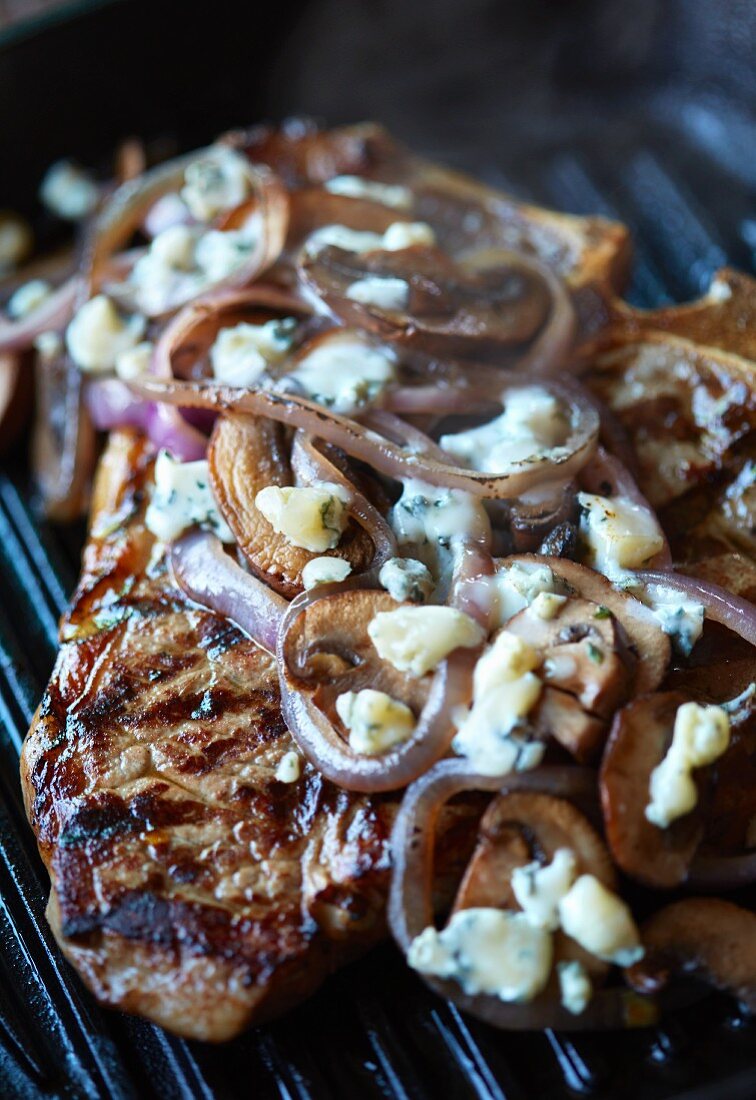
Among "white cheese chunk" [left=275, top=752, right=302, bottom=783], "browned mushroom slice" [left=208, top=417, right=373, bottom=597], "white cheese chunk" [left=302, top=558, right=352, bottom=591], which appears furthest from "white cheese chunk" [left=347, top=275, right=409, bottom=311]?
"white cheese chunk" [left=275, top=752, right=302, bottom=783]

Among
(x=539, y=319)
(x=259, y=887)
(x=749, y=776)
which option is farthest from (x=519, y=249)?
(x=259, y=887)

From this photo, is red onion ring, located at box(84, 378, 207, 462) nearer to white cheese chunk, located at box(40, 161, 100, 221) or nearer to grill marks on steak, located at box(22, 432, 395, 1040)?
grill marks on steak, located at box(22, 432, 395, 1040)

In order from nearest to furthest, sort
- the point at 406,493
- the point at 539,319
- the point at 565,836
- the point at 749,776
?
the point at 565,836 < the point at 749,776 < the point at 406,493 < the point at 539,319

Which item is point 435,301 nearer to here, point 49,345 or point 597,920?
point 49,345

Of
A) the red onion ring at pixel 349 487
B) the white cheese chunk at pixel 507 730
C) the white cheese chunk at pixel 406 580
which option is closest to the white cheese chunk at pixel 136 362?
the red onion ring at pixel 349 487

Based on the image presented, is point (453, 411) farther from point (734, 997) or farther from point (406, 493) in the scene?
point (734, 997)

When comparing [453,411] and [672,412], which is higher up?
[453,411]
